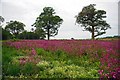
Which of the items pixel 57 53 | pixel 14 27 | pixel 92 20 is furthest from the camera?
pixel 14 27

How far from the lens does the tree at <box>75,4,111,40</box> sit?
66438 mm

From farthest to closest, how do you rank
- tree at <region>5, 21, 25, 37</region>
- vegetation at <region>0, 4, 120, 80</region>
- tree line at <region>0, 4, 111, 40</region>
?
tree at <region>5, 21, 25, 37</region> < tree line at <region>0, 4, 111, 40</region> < vegetation at <region>0, 4, 120, 80</region>

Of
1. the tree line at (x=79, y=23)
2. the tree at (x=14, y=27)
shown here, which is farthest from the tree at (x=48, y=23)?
the tree at (x=14, y=27)

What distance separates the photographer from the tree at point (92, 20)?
66438 millimetres

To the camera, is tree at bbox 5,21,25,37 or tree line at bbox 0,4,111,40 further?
tree at bbox 5,21,25,37

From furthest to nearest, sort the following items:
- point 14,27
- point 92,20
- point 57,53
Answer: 1. point 14,27
2. point 92,20
3. point 57,53

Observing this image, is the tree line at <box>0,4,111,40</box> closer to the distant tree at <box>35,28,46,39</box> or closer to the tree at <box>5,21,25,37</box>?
the distant tree at <box>35,28,46,39</box>

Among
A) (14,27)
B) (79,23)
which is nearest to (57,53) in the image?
(79,23)

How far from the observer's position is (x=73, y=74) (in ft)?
28.1

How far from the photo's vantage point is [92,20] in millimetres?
67438

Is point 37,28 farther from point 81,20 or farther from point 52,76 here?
point 52,76

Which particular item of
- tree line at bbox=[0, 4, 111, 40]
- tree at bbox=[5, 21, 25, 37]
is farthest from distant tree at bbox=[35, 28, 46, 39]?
tree at bbox=[5, 21, 25, 37]

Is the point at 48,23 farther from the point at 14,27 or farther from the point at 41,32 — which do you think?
the point at 14,27

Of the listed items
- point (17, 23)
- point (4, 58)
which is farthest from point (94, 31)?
point (4, 58)
